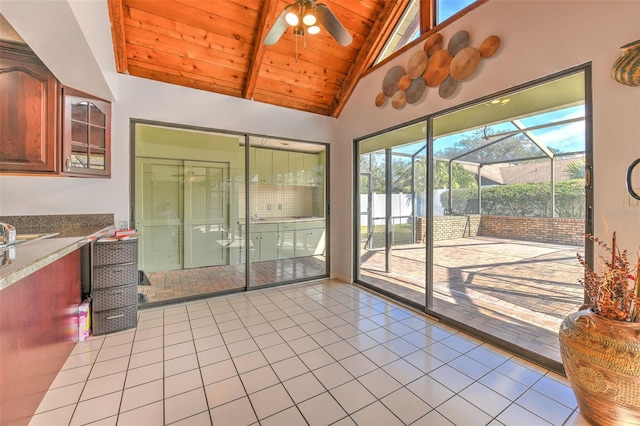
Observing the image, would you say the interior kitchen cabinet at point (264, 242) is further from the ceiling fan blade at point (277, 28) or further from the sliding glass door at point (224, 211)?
the ceiling fan blade at point (277, 28)

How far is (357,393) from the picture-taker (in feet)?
5.89

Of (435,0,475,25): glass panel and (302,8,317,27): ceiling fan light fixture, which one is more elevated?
(435,0,475,25): glass panel

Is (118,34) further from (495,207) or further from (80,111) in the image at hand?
(495,207)

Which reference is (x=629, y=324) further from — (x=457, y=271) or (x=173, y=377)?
(x=173, y=377)

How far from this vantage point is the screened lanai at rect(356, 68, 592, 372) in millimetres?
2234

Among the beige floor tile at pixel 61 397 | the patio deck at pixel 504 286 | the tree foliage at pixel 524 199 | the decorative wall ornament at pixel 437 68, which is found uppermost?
the decorative wall ornament at pixel 437 68

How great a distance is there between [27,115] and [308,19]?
8.26ft

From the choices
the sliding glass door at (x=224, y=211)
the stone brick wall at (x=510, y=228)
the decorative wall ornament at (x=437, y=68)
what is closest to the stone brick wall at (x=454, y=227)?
the stone brick wall at (x=510, y=228)

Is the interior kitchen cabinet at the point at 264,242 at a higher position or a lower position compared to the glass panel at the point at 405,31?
lower

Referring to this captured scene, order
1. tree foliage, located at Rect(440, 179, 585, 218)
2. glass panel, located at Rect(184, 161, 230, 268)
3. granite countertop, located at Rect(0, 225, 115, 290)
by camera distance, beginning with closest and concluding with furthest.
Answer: granite countertop, located at Rect(0, 225, 115, 290) → tree foliage, located at Rect(440, 179, 585, 218) → glass panel, located at Rect(184, 161, 230, 268)

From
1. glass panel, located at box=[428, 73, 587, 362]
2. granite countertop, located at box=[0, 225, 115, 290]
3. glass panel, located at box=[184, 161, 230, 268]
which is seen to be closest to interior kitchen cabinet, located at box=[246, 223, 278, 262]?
glass panel, located at box=[184, 161, 230, 268]

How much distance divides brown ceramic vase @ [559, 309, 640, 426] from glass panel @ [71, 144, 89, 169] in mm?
4139

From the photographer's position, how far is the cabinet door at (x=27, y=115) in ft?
7.34

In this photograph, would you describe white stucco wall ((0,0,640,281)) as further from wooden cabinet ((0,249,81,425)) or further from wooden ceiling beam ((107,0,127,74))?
wooden cabinet ((0,249,81,425))
